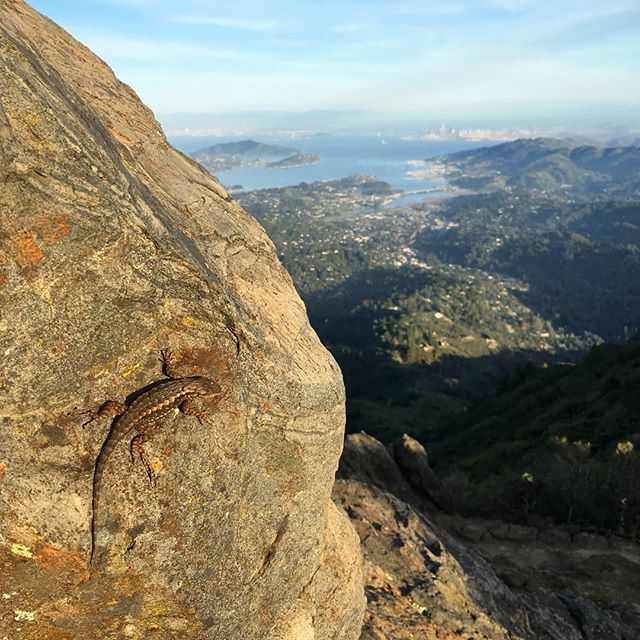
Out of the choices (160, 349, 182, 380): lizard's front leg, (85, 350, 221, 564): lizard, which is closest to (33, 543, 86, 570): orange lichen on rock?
(85, 350, 221, 564): lizard

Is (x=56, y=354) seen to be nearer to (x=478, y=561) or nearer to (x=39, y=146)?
(x=39, y=146)

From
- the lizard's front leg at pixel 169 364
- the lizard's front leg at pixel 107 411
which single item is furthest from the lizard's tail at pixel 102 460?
the lizard's front leg at pixel 169 364

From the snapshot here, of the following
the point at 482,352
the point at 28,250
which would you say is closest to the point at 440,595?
the point at 28,250

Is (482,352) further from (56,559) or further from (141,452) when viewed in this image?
(56,559)

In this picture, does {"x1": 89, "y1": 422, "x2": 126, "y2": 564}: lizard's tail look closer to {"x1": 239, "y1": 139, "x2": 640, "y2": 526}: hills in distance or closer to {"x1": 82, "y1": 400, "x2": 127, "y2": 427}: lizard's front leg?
{"x1": 82, "y1": 400, "x2": 127, "y2": 427}: lizard's front leg

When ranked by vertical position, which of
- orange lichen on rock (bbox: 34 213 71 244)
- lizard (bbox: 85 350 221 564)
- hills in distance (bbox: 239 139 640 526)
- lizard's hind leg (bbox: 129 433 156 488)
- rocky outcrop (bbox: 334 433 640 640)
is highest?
orange lichen on rock (bbox: 34 213 71 244)

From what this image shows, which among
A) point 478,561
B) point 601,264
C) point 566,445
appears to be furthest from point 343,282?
point 478,561
